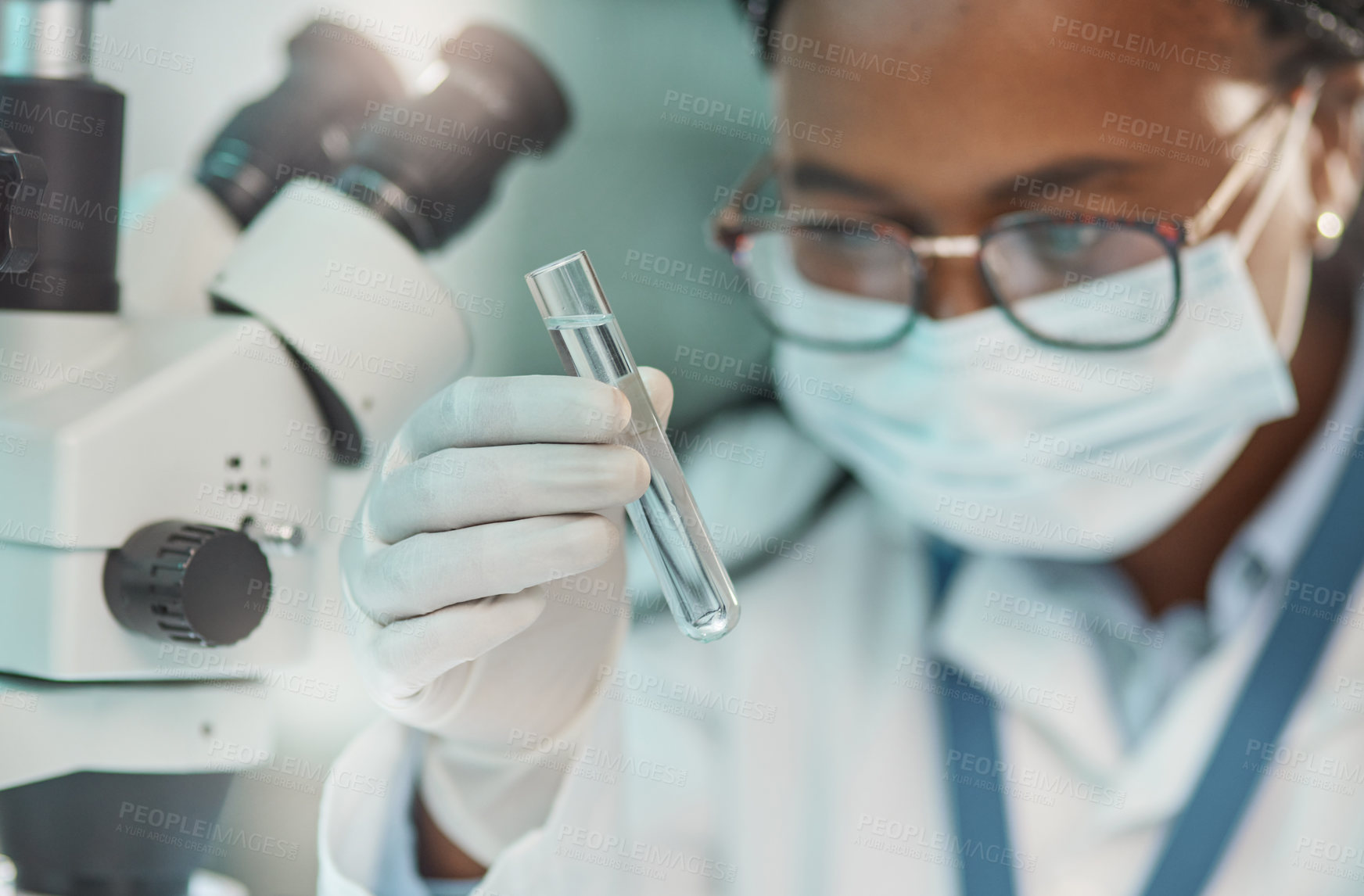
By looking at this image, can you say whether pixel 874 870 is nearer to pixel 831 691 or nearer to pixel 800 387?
pixel 831 691

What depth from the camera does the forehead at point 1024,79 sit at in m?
0.72

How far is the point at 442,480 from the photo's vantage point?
505mm

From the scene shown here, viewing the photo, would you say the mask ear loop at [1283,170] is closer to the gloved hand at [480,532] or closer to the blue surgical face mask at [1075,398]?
the blue surgical face mask at [1075,398]

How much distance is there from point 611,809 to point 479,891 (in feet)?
0.46

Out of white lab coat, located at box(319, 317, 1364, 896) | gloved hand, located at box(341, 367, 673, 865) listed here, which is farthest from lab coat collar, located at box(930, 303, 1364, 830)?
gloved hand, located at box(341, 367, 673, 865)

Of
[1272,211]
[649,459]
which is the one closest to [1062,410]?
[1272,211]

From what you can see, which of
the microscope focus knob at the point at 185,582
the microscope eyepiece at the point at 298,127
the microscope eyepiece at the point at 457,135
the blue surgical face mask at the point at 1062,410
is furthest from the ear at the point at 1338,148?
the microscope focus knob at the point at 185,582

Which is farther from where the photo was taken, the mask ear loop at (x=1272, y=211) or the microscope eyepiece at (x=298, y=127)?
the mask ear loop at (x=1272, y=211)

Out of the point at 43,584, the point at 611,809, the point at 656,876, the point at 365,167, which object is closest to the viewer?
the point at 43,584

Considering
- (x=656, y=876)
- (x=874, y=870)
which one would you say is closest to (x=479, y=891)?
(x=656, y=876)

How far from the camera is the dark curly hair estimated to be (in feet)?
2.40

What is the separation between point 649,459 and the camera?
0.47 metres

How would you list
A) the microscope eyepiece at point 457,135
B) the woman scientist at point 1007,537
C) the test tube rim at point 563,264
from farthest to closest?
the woman scientist at point 1007,537, the microscope eyepiece at point 457,135, the test tube rim at point 563,264

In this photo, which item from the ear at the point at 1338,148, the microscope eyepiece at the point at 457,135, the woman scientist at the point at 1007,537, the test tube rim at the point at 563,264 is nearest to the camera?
the test tube rim at the point at 563,264
